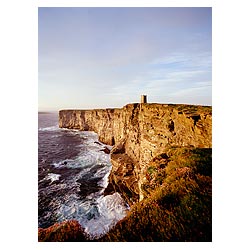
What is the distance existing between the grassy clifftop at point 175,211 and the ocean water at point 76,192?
452 centimetres

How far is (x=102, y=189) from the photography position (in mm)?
15992

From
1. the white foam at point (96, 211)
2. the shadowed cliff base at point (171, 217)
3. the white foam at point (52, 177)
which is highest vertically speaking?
the shadowed cliff base at point (171, 217)

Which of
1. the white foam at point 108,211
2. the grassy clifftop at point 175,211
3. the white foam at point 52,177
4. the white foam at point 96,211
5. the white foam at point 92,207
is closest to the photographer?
the grassy clifftop at point 175,211

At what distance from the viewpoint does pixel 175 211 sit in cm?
329

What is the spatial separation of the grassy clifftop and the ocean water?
14.8 feet

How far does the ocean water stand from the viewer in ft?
39.2

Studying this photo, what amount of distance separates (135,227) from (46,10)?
5.94 m

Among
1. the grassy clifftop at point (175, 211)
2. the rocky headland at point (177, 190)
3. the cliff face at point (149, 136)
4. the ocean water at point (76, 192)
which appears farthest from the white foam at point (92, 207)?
the grassy clifftop at point (175, 211)

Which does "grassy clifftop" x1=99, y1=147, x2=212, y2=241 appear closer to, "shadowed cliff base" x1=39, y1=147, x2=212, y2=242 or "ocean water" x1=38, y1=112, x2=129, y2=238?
"shadowed cliff base" x1=39, y1=147, x2=212, y2=242

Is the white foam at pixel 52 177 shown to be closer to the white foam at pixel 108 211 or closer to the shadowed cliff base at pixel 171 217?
the white foam at pixel 108 211

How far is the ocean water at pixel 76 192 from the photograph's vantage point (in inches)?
470
